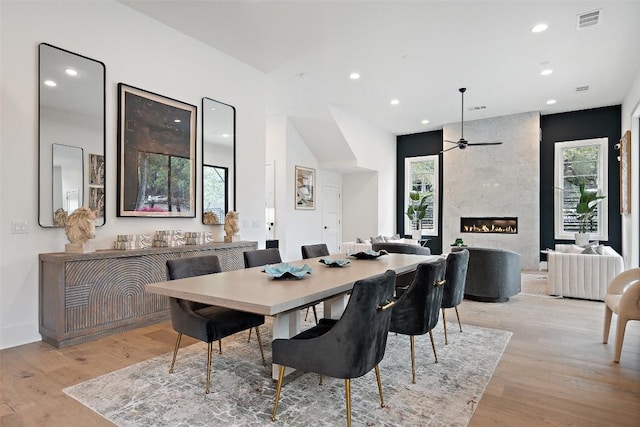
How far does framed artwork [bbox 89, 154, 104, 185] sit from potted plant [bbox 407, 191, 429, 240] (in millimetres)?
7553

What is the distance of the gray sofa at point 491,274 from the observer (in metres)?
4.79

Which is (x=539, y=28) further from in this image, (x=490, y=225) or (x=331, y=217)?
(x=331, y=217)

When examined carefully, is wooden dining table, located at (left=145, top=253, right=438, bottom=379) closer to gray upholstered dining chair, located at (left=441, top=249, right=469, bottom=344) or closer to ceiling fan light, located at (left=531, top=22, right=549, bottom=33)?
gray upholstered dining chair, located at (left=441, top=249, right=469, bottom=344)

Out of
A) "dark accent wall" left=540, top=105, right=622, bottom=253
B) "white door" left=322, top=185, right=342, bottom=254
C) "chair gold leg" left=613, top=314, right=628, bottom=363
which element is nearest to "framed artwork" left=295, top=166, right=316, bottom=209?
"white door" left=322, top=185, right=342, bottom=254

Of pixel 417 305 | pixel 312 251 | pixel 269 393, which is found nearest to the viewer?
pixel 269 393

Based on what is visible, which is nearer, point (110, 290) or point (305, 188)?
point (110, 290)

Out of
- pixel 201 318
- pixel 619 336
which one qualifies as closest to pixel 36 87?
pixel 201 318

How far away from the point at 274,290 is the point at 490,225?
26.2 feet

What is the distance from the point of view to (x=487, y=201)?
8.73m

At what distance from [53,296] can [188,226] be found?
172cm

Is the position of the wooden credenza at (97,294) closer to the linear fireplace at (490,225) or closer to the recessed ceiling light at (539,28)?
the recessed ceiling light at (539,28)

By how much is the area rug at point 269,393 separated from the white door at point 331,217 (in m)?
6.46

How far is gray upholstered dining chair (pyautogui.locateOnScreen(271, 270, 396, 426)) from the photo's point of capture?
5.72 ft

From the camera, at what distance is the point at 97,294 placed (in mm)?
3383
